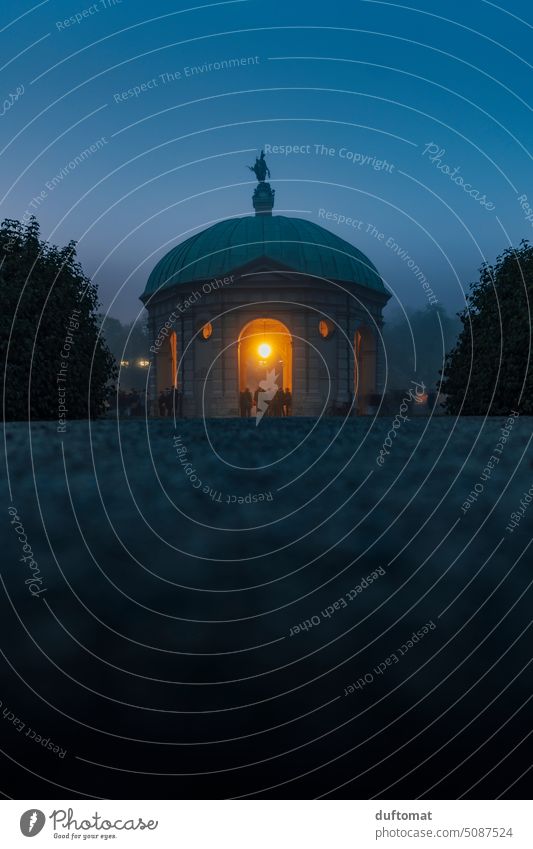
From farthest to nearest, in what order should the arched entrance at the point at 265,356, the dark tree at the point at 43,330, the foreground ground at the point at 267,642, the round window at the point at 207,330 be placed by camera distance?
1. the arched entrance at the point at 265,356
2. the round window at the point at 207,330
3. the dark tree at the point at 43,330
4. the foreground ground at the point at 267,642

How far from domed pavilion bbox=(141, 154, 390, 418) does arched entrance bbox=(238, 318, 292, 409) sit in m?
0.09

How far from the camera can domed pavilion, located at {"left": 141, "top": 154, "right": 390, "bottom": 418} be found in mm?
59875

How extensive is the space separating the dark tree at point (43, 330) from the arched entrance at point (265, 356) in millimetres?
27471

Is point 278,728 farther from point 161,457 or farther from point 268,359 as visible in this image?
point 268,359

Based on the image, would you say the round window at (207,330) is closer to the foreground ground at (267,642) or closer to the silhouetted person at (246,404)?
the silhouetted person at (246,404)

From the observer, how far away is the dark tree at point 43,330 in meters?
30.6

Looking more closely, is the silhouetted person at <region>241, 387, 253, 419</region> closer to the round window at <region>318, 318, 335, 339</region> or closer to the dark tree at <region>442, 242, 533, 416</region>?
the round window at <region>318, 318, 335, 339</region>

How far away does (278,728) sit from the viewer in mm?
5164

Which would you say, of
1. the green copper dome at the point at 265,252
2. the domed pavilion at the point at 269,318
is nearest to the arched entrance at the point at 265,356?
the domed pavilion at the point at 269,318

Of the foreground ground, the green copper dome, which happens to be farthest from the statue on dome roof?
the foreground ground

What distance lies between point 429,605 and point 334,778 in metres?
3.39

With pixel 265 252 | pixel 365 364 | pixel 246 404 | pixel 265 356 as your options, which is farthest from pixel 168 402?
pixel 365 364

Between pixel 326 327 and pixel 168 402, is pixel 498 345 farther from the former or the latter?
pixel 168 402

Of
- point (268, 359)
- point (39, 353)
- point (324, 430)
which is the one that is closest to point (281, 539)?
point (324, 430)
